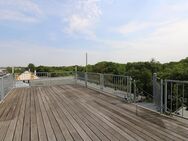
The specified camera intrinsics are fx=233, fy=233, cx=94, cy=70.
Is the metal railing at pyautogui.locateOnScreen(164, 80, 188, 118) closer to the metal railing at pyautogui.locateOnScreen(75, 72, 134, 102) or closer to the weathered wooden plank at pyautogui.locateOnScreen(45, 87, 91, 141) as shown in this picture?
the metal railing at pyautogui.locateOnScreen(75, 72, 134, 102)

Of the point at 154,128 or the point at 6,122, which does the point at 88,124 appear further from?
the point at 6,122

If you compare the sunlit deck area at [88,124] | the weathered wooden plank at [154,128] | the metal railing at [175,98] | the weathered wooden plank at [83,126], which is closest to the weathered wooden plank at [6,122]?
the sunlit deck area at [88,124]

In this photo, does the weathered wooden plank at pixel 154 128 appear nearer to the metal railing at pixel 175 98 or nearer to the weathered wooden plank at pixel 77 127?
the metal railing at pixel 175 98

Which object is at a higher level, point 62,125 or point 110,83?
point 110,83

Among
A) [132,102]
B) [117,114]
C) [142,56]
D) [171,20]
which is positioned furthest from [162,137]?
[142,56]

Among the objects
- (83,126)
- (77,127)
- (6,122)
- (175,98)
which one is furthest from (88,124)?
(175,98)

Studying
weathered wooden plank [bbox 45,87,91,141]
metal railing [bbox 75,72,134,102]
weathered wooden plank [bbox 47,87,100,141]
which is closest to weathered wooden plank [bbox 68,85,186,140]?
weathered wooden plank [bbox 47,87,100,141]

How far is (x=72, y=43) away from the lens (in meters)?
28.3

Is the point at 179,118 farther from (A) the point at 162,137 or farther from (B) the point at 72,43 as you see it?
(B) the point at 72,43

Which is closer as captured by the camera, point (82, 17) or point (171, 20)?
point (82, 17)

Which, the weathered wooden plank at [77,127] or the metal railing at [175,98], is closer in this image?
the weathered wooden plank at [77,127]

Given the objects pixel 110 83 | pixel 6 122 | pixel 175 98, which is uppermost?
pixel 110 83

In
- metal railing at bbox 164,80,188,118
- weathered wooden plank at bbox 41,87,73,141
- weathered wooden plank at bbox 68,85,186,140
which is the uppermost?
metal railing at bbox 164,80,188,118

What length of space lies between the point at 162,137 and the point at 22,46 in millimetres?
25171
